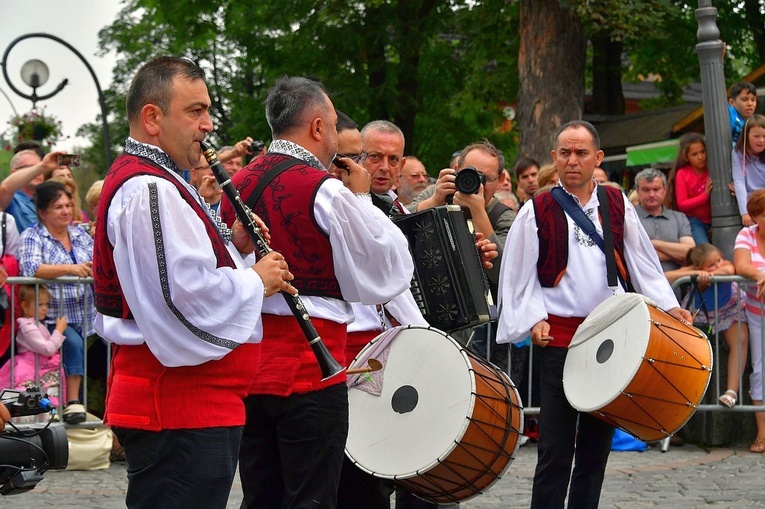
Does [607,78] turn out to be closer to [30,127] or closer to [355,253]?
[30,127]

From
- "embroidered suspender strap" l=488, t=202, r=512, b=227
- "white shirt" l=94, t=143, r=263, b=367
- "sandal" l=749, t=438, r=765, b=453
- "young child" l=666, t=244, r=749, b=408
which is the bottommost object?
"sandal" l=749, t=438, r=765, b=453

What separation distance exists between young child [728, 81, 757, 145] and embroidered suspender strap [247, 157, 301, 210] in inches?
260

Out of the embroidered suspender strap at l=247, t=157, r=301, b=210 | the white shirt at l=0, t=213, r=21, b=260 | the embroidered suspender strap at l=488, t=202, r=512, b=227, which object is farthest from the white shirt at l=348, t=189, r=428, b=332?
the white shirt at l=0, t=213, r=21, b=260

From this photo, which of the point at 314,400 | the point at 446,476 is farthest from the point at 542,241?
the point at 314,400

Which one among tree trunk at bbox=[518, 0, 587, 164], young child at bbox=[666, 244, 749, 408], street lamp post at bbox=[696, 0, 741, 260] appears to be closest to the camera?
young child at bbox=[666, 244, 749, 408]

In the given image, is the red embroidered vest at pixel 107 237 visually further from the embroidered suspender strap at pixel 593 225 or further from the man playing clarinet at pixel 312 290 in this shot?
the embroidered suspender strap at pixel 593 225

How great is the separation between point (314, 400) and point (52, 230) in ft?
15.3

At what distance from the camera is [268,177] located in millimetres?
4363

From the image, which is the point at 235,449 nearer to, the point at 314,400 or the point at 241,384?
the point at 241,384

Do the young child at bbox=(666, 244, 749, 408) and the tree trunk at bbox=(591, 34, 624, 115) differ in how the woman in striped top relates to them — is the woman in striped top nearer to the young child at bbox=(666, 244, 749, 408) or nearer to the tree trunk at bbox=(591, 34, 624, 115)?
the young child at bbox=(666, 244, 749, 408)

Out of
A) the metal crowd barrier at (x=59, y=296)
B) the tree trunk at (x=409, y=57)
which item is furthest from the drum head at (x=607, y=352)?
the tree trunk at (x=409, y=57)

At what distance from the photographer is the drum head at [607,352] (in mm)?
5422

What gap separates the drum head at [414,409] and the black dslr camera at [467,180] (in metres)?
1.09

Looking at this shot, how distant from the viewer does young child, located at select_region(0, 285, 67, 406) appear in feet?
26.4
